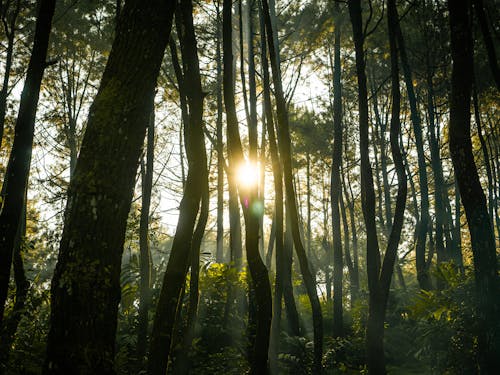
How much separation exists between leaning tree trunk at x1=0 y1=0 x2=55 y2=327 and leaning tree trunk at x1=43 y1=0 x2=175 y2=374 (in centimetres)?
159

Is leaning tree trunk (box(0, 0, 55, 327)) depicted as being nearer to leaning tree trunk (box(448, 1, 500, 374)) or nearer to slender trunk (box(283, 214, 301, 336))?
slender trunk (box(283, 214, 301, 336))

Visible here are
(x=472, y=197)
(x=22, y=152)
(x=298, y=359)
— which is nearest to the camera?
(x=22, y=152)

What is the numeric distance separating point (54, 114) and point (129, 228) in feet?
23.6

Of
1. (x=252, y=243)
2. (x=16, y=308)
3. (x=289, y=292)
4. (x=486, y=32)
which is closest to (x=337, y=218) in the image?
(x=289, y=292)

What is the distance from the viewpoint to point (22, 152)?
3.72m

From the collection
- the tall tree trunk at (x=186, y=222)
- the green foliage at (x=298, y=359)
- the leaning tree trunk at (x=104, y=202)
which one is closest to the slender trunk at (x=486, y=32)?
the tall tree trunk at (x=186, y=222)

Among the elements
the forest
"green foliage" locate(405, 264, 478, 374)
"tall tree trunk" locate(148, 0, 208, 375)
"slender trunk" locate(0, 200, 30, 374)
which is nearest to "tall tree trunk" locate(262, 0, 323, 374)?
the forest

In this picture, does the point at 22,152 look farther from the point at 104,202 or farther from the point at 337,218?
the point at 337,218

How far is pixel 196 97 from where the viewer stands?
3.62 meters

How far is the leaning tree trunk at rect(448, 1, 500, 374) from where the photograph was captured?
12.4ft

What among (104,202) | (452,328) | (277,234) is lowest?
(452,328)

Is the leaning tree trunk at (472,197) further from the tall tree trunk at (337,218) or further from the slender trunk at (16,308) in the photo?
the slender trunk at (16,308)

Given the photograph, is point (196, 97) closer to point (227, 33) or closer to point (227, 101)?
point (227, 101)

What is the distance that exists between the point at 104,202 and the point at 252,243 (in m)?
1.67
